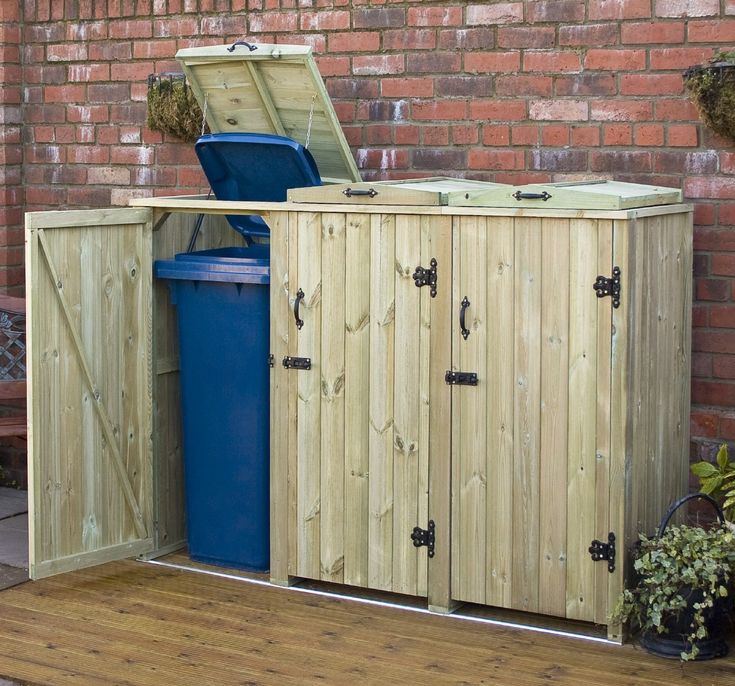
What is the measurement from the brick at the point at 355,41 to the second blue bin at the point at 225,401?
102 centimetres

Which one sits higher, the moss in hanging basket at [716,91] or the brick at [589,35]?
the brick at [589,35]

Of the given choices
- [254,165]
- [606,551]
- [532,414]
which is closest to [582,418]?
[532,414]

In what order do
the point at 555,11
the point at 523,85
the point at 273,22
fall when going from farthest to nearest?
the point at 273,22, the point at 523,85, the point at 555,11

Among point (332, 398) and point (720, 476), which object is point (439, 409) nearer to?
point (332, 398)

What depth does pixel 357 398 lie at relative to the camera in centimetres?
478

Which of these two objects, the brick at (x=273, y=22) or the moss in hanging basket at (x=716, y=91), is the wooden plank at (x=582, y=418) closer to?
the moss in hanging basket at (x=716, y=91)

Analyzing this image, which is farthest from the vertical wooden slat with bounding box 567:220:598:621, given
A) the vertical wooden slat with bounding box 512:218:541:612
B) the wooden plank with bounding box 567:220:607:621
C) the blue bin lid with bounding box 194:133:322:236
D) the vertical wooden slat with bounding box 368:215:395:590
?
the blue bin lid with bounding box 194:133:322:236

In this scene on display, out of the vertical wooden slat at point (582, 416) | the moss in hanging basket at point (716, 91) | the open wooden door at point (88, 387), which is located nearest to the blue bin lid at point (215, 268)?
the open wooden door at point (88, 387)

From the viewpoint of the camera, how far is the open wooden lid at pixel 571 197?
4234 millimetres

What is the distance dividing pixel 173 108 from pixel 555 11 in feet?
5.89

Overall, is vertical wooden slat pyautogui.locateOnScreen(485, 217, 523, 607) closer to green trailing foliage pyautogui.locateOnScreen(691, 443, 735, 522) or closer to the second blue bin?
green trailing foliage pyautogui.locateOnScreen(691, 443, 735, 522)

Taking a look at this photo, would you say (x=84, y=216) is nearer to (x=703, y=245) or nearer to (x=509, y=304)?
(x=509, y=304)

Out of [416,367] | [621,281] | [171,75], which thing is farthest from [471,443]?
[171,75]

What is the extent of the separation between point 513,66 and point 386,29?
607mm
